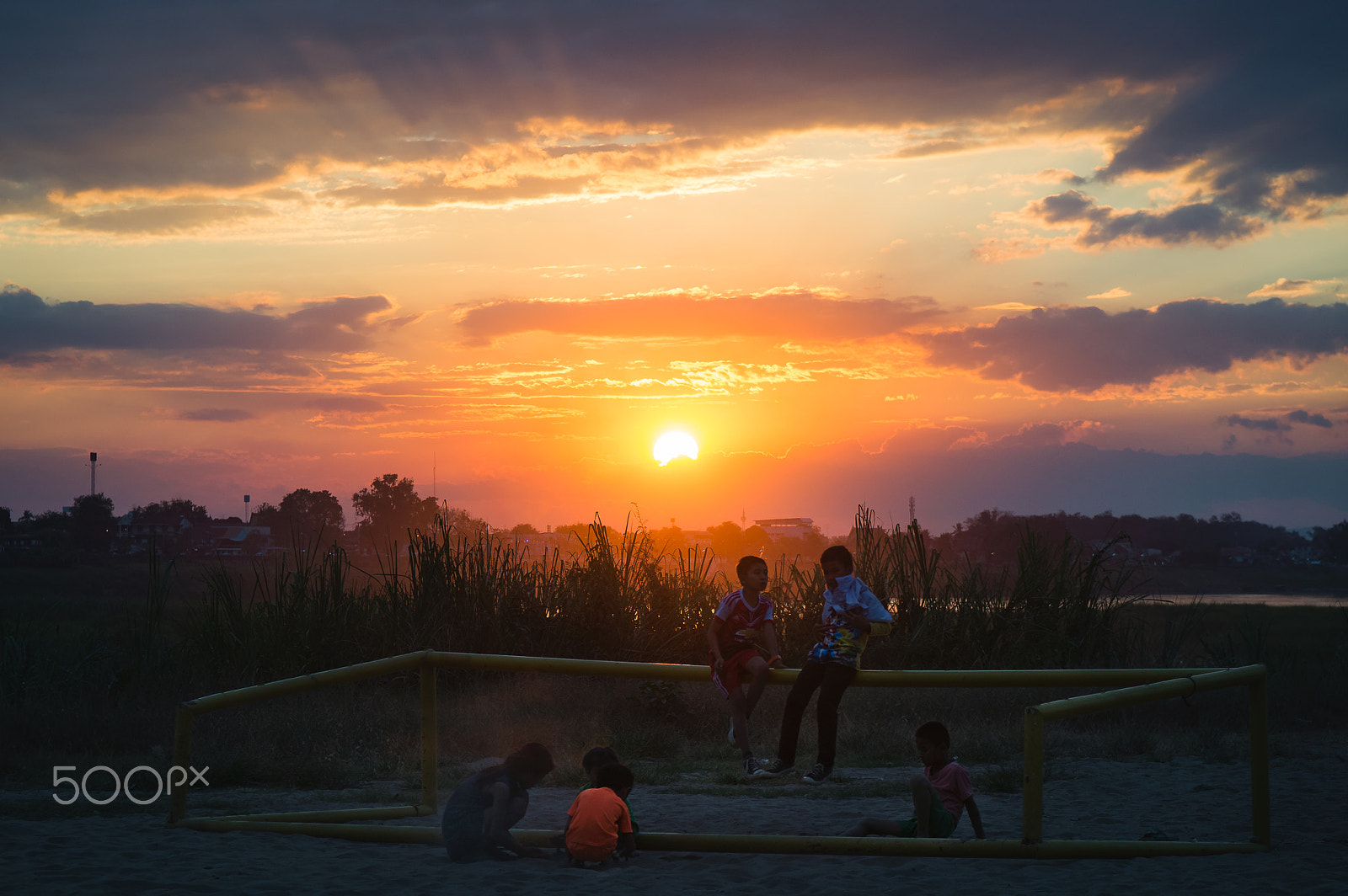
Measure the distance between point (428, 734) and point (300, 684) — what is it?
923 millimetres

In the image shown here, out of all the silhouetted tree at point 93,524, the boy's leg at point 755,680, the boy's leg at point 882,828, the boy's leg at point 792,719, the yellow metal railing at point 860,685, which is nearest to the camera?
the yellow metal railing at point 860,685

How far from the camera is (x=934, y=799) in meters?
6.61

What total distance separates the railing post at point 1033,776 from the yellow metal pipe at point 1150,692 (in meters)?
0.07

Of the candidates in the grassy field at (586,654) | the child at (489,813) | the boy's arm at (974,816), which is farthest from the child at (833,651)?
the grassy field at (586,654)

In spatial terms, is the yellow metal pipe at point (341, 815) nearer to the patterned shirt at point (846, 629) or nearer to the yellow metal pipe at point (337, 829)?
the yellow metal pipe at point (337, 829)

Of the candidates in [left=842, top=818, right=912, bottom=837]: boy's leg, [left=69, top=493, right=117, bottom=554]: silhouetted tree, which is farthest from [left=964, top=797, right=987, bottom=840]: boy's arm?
[left=69, top=493, right=117, bottom=554]: silhouetted tree

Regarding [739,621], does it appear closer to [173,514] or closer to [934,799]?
[934,799]

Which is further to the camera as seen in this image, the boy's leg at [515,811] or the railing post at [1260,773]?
the railing post at [1260,773]

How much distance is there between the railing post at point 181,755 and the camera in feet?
20.7

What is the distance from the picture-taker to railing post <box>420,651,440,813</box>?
6.49m

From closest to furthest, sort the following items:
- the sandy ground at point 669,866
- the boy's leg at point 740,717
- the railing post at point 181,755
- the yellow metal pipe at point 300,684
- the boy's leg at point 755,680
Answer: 1. the sandy ground at point 669,866
2. the yellow metal pipe at point 300,684
3. the railing post at point 181,755
4. the boy's leg at point 755,680
5. the boy's leg at point 740,717

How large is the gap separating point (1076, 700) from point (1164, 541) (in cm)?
10409

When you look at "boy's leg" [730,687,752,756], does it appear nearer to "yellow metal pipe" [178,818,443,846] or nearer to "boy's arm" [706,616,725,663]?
"boy's arm" [706,616,725,663]

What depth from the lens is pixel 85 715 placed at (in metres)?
12.2
